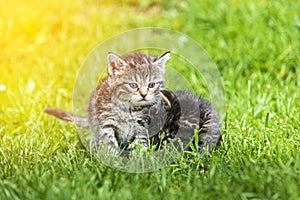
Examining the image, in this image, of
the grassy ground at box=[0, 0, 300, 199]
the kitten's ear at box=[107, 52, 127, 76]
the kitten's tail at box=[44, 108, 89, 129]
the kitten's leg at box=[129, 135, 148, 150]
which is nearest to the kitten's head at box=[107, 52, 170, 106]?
the kitten's ear at box=[107, 52, 127, 76]

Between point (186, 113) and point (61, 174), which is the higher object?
point (186, 113)

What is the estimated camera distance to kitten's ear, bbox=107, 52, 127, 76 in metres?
4.00

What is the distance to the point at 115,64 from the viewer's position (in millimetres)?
4035

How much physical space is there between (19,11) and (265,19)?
3217 millimetres

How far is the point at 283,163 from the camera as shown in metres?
3.76

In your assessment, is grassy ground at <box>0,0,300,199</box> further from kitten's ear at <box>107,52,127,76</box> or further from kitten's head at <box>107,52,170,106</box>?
kitten's ear at <box>107,52,127,76</box>

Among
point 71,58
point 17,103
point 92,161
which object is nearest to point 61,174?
point 92,161

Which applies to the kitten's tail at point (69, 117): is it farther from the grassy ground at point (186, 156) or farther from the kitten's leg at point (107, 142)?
the kitten's leg at point (107, 142)

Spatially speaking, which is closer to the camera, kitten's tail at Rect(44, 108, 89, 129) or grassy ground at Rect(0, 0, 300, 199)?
grassy ground at Rect(0, 0, 300, 199)

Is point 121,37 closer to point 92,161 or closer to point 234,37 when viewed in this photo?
point 234,37

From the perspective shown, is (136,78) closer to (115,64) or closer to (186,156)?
(115,64)

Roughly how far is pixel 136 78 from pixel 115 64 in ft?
0.60

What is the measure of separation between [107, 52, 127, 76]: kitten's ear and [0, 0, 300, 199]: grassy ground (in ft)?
2.14

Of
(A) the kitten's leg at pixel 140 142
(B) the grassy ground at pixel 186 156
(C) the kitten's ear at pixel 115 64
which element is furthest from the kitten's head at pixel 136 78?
(B) the grassy ground at pixel 186 156
